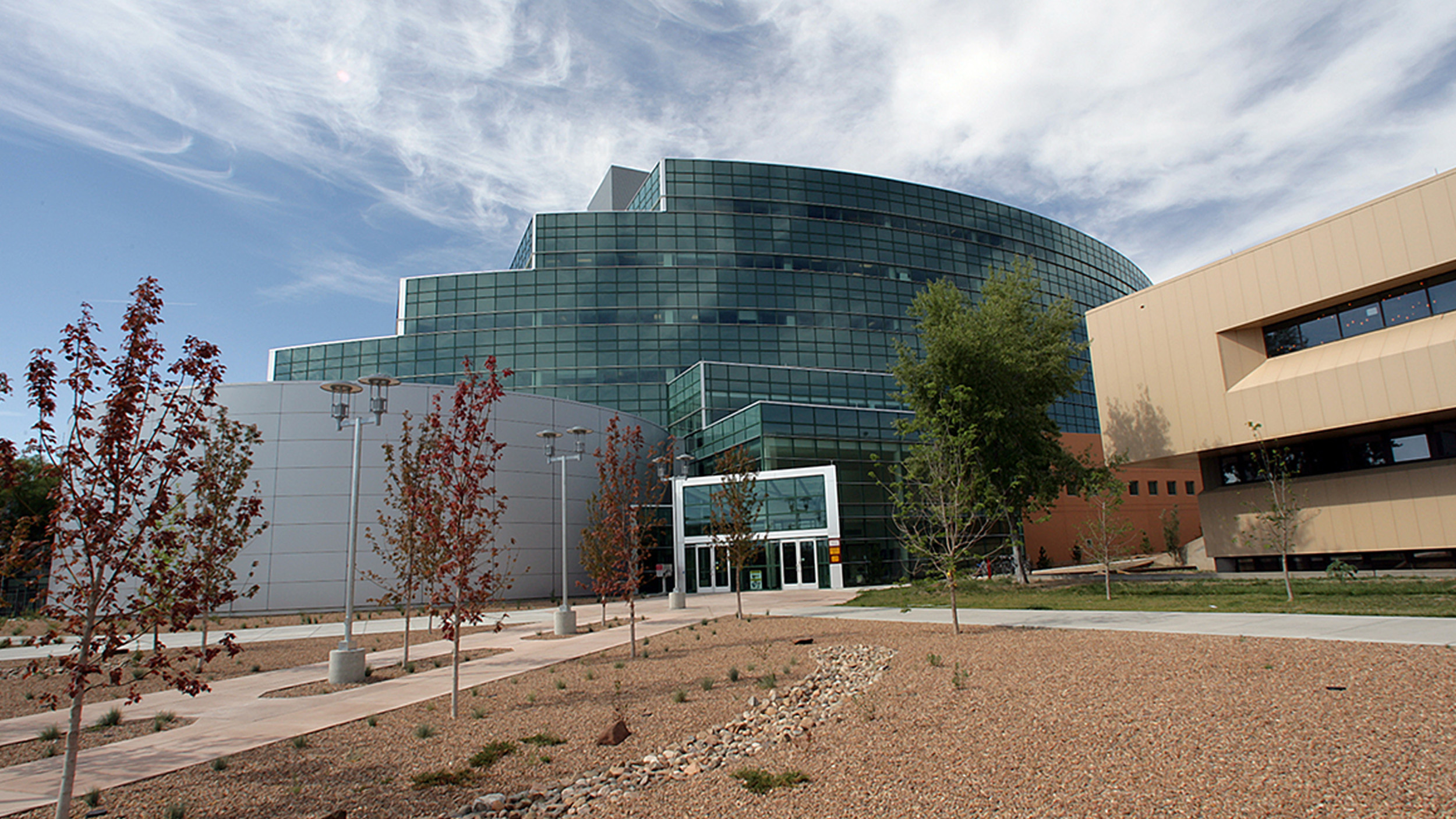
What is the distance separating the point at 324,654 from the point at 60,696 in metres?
6.23

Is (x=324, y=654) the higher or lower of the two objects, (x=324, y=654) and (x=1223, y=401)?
the lower

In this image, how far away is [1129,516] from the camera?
52.2 meters

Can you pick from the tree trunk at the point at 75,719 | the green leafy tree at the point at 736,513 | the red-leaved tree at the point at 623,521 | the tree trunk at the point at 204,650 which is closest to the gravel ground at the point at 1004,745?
the tree trunk at the point at 75,719

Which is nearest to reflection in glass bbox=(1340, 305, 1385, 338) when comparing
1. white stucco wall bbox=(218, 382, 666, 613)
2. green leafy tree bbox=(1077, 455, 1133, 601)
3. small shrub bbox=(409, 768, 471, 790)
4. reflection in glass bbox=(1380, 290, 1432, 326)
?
reflection in glass bbox=(1380, 290, 1432, 326)

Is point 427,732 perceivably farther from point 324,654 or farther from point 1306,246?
point 1306,246

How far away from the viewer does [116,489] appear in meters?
6.79

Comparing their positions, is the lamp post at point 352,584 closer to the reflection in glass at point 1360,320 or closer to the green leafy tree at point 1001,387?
the green leafy tree at point 1001,387

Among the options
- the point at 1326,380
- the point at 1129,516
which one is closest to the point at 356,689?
the point at 1326,380

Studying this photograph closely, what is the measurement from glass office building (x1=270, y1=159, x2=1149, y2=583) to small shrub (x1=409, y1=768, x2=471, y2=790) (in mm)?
47163

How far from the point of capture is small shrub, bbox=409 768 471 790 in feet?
25.8

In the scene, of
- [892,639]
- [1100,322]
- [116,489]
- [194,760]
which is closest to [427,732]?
[194,760]

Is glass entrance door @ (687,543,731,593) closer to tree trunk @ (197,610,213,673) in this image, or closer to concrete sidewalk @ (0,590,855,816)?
concrete sidewalk @ (0,590,855,816)

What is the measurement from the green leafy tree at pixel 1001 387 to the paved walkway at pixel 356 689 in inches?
460

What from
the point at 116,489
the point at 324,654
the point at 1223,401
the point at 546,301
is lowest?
the point at 324,654
